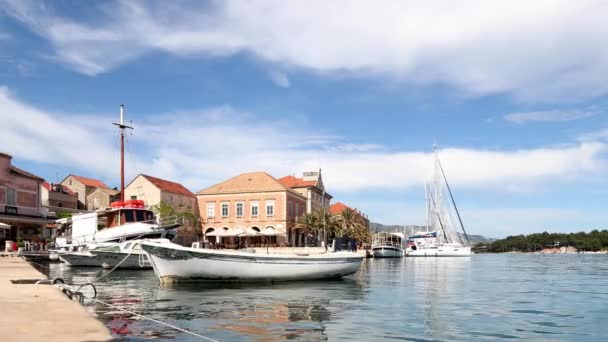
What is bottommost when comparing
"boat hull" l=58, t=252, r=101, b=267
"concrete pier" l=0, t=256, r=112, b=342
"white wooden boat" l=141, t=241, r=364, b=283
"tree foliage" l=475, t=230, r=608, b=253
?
"tree foliage" l=475, t=230, r=608, b=253

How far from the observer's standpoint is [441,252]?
85375mm

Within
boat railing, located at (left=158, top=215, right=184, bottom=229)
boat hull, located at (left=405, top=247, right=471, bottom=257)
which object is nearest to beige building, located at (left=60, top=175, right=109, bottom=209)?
boat railing, located at (left=158, top=215, right=184, bottom=229)

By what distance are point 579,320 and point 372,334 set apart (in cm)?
639

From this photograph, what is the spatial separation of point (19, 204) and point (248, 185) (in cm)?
2792

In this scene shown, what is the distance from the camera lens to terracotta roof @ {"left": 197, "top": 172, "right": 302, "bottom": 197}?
67938mm

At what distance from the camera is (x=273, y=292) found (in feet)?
67.6

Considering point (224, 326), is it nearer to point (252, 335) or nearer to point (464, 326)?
point (252, 335)

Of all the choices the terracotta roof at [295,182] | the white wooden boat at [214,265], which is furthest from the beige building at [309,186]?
the white wooden boat at [214,265]

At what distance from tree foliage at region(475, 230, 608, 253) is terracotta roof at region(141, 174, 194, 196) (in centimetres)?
12298

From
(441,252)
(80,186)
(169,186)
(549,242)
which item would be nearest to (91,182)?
(80,186)

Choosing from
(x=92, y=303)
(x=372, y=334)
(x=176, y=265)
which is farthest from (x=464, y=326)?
(x=176, y=265)

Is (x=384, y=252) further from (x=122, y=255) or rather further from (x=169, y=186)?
(x=122, y=255)

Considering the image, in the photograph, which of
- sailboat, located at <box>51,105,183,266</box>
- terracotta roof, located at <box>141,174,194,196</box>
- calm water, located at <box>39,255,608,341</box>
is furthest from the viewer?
terracotta roof, located at <box>141,174,194,196</box>

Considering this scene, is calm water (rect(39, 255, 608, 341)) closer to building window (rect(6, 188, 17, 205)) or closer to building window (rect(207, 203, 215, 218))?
building window (rect(6, 188, 17, 205))
